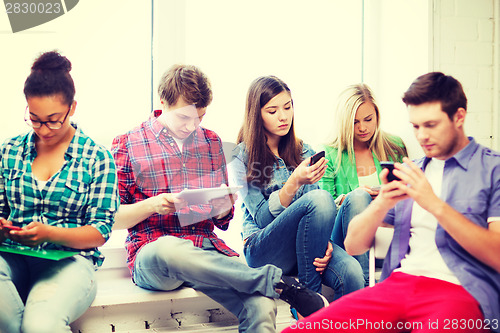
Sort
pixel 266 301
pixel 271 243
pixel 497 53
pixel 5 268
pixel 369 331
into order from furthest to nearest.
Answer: pixel 497 53 → pixel 271 243 → pixel 266 301 → pixel 5 268 → pixel 369 331

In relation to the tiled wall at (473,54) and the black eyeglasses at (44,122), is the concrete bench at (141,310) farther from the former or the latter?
the tiled wall at (473,54)

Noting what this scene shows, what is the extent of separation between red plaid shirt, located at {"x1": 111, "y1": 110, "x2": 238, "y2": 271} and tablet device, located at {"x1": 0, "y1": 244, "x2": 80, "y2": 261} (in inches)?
16.3

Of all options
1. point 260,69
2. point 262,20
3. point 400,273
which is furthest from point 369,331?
point 262,20

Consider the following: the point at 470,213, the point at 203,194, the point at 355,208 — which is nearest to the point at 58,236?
the point at 203,194

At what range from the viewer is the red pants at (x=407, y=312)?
1.34m

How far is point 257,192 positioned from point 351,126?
63cm

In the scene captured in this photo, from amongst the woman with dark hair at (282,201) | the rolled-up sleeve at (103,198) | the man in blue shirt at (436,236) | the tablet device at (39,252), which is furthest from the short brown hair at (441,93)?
the tablet device at (39,252)

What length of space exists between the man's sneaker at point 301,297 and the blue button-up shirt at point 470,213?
0.40m

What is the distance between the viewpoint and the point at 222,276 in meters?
1.89

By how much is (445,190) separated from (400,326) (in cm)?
43

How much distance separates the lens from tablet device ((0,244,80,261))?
5.31ft

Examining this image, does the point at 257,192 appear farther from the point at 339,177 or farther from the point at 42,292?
the point at 42,292

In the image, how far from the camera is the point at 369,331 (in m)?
1.40

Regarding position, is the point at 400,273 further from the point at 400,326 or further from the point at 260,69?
the point at 260,69
